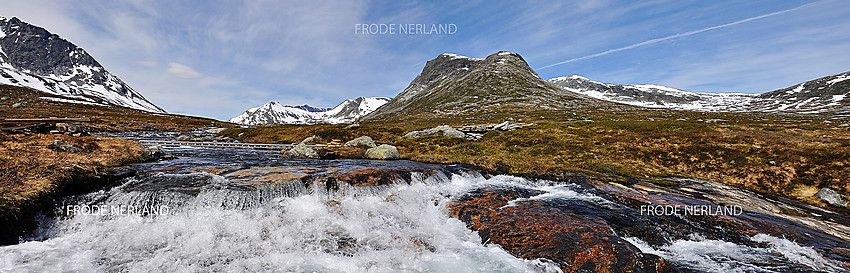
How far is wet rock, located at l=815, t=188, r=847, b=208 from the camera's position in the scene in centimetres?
1455

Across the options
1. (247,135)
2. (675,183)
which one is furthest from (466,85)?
(675,183)

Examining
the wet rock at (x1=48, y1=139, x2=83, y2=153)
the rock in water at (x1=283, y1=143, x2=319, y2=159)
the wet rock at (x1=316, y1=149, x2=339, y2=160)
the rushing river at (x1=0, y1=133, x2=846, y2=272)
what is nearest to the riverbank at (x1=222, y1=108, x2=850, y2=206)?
the wet rock at (x1=316, y1=149, x2=339, y2=160)

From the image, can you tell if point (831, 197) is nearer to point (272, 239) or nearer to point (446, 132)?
point (272, 239)

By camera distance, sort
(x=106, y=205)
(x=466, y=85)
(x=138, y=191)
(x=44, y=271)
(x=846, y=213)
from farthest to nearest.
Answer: (x=466, y=85), (x=846, y=213), (x=138, y=191), (x=106, y=205), (x=44, y=271)

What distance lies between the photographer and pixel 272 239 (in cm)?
1028

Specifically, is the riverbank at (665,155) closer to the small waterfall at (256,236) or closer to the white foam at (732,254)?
the white foam at (732,254)

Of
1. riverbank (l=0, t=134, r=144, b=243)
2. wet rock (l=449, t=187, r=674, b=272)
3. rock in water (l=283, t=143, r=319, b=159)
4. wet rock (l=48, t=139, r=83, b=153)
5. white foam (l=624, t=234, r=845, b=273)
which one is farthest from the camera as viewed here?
rock in water (l=283, t=143, r=319, b=159)

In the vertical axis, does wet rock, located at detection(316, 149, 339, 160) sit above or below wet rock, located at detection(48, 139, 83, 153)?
below

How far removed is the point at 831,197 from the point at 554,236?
17855mm

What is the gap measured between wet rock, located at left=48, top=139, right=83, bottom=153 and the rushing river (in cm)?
627

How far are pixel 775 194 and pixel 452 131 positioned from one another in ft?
92.3

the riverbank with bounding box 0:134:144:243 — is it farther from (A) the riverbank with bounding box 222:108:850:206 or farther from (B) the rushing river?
(A) the riverbank with bounding box 222:108:850:206

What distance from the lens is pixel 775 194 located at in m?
16.7

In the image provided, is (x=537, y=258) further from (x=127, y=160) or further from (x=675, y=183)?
(x=127, y=160)
